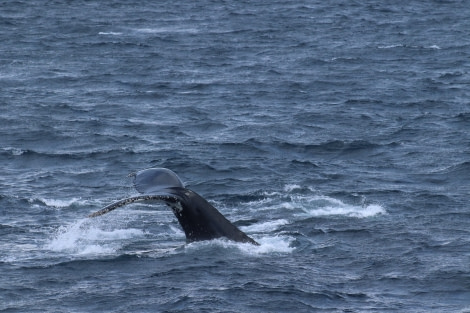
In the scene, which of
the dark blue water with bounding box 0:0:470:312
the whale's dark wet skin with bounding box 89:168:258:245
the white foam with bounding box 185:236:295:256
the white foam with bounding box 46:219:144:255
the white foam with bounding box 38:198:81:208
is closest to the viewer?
the whale's dark wet skin with bounding box 89:168:258:245

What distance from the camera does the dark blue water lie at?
85.0 feet

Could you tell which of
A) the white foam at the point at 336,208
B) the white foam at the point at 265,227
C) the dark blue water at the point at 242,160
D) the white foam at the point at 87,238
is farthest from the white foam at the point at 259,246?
the white foam at the point at 336,208

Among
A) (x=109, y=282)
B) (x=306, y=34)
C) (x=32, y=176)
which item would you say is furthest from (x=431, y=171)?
(x=306, y=34)

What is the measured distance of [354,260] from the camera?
1081 inches

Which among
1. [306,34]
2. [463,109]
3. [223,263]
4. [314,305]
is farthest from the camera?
[306,34]

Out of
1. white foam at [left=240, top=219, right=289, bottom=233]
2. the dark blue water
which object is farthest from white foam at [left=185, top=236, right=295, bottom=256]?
white foam at [left=240, top=219, right=289, bottom=233]

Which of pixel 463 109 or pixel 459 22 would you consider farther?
pixel 459 22

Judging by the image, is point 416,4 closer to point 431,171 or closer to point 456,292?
point 431,171

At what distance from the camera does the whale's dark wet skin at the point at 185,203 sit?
82.8 feet

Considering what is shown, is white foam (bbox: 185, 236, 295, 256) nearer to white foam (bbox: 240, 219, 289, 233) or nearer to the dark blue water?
the dark blue water

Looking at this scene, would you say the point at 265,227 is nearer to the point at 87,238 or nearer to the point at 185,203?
the point at 87,238

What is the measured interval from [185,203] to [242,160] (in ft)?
43.7

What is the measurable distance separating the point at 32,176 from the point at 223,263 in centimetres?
1141

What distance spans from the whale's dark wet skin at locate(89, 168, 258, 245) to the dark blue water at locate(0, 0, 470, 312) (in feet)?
1.24
